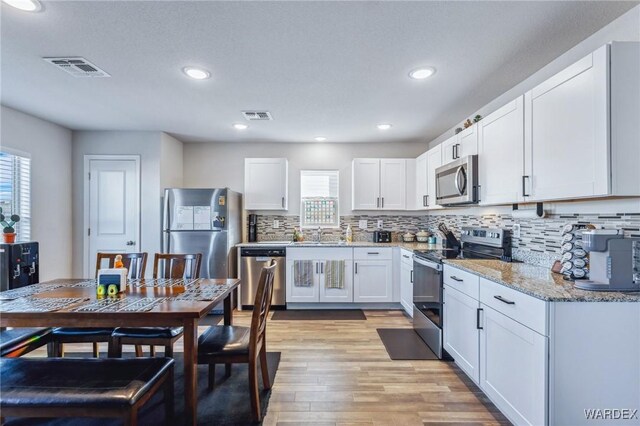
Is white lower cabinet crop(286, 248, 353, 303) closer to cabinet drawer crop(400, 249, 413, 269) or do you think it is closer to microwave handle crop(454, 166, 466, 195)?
cabinet drawer crop(400, 249, 413, 269)

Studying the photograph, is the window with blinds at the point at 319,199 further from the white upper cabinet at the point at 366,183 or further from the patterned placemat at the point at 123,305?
the patterned placemat at the point at 123,305

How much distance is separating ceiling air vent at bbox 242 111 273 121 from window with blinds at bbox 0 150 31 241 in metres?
2.48

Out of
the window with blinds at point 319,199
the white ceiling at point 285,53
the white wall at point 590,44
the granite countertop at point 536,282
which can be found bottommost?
the granite countertop at point 536,282

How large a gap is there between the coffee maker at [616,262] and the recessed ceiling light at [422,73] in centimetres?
155

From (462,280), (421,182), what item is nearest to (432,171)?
(421,182)

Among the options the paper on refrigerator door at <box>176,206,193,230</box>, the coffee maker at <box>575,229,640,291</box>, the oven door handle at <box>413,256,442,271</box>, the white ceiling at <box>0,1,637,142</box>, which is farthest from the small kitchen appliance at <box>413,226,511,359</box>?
the paper on refrigerator door at <box>176,206,193,230</box>

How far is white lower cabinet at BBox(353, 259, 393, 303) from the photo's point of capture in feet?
13.4

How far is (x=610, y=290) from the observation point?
4.99 feet

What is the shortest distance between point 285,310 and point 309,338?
1.00 meters

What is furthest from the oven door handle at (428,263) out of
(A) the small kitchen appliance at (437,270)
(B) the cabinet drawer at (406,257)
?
(B) the cabinet drawer at (406,257)

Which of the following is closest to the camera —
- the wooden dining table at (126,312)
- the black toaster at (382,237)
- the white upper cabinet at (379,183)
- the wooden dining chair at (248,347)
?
the wooden dining table at (126,312)

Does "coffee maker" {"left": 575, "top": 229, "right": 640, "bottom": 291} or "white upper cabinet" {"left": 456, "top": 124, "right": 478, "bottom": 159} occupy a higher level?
"white upper cabinet" {"left": 456, "top": 124, "right": 478, "bottom": 159}

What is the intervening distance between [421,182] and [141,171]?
381cm

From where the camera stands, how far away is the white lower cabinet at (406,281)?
3627mm
